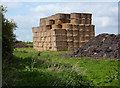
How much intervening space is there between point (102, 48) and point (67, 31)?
793cm

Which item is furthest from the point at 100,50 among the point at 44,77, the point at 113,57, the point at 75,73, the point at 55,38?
the point at 44,77

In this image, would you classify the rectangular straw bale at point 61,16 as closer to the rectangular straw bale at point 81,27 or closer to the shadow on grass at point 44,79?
the rectangular straw bale at point 81,27

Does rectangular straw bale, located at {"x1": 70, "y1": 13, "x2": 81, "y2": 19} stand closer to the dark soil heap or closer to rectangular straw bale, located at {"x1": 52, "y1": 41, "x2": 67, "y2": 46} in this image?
rectangular straw bale, located at {"x1": 52, "y1": 41, "x2": 67, "y2": 46}

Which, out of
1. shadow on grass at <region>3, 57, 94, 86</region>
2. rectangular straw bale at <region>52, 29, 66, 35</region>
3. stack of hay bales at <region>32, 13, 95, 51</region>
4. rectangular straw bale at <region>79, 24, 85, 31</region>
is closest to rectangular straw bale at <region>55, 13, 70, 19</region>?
stack of hay bales at <region>32, 13, 95, 51</region>

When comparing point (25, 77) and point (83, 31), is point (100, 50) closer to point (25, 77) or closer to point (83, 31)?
point (83, 31)

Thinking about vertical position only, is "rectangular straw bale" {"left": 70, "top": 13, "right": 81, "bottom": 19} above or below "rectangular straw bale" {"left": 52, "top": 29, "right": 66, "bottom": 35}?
above

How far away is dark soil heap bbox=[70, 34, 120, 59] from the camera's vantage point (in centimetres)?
1591

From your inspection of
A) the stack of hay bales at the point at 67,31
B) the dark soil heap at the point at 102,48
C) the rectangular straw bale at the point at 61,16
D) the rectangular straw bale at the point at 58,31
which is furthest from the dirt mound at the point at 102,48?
the rectangular straw bale at the point at 61,16

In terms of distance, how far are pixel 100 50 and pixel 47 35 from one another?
10.3 m

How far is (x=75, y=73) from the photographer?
790 cm

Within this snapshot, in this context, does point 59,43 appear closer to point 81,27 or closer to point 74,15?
point 81,27

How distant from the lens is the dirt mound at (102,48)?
1591 centimetres

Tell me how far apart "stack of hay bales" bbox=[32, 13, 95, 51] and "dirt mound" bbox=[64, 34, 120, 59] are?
5234mm

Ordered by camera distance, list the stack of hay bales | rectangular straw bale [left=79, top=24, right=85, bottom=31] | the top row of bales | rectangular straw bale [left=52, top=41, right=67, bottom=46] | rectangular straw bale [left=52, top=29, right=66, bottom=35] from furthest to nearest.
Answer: rectangular straw bale [left=79, top=24, right=85, bottom=31] < the top row of bales < the stack of hay bales < rectangular straw bale [left=52, top=41, right=67, bottom=46] < rectangular straw bale [left=52, top=29, right=66, bottom=35]
